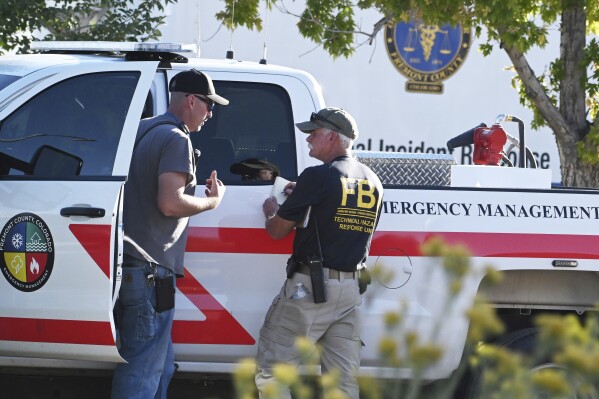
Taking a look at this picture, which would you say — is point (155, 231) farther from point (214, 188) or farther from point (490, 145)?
point (490, 145)

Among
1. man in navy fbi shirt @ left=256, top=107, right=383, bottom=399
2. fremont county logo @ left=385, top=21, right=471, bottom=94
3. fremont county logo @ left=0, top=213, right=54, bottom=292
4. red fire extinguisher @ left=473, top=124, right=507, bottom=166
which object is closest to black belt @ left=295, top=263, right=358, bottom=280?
man in navy fbi shirt @ left=256, top=107, right=383, bottom=399

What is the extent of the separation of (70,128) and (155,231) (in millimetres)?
697

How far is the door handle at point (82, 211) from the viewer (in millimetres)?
4227

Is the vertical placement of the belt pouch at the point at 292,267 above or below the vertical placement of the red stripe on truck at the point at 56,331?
above

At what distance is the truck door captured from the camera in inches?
167

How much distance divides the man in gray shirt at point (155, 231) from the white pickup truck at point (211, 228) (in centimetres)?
9

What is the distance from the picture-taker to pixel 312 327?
438 cm

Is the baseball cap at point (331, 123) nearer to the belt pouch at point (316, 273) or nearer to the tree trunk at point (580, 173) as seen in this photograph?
the belt pouch at point (316, 273)

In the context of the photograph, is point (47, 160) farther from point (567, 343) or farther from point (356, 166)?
point (567, 343)

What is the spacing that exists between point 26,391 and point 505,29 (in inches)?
Answer: 182

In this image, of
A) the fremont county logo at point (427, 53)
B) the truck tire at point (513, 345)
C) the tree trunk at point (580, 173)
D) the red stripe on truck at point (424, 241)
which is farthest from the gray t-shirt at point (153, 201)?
the fremont county logo at point (427, 53)

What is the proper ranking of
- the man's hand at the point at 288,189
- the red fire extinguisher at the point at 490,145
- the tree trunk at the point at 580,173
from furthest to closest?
the tree trunk at the point at 580,173 < the red fire extinguisher at the point at 490,145 < the man's hand at the point at 288,189

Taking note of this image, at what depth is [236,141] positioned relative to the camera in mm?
4863

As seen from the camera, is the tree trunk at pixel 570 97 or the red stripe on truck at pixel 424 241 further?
the tree trunk at pixel 570 97
